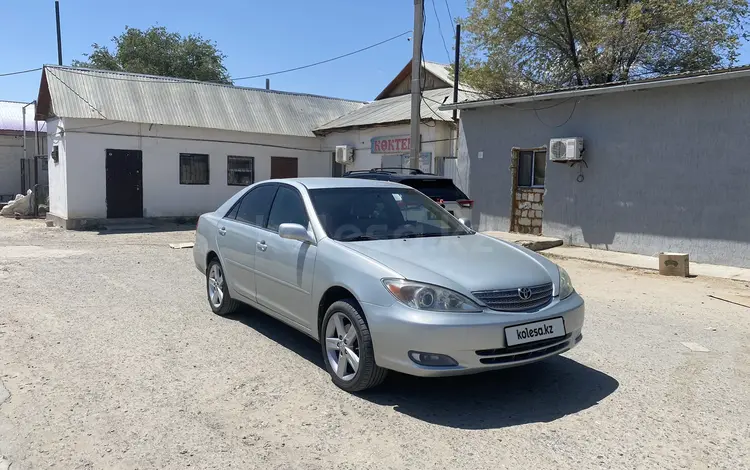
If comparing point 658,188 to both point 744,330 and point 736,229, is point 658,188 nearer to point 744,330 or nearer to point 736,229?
point 736,229

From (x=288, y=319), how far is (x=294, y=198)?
1078 millimetres

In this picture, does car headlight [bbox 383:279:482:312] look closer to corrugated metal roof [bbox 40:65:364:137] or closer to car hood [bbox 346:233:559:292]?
car hood [bbox 346:233:559:292]

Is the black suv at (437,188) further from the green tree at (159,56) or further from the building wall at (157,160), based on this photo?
the green tree at (159,56)

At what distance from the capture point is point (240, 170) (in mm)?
Answer: 20047

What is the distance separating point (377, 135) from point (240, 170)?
5.01m

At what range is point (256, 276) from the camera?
17.2 ft

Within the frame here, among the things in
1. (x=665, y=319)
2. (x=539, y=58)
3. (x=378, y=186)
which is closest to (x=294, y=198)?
(x=378, y=186)

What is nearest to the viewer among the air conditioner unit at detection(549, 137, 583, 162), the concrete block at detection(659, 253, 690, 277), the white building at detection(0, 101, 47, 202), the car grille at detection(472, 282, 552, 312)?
the car grille at detection(472, 282, 552, 312)

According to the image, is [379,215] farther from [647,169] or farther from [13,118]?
[13,118]

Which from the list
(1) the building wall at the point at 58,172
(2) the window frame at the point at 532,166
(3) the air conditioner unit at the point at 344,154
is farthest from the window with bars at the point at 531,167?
(1) the building wall at the point at 58,172

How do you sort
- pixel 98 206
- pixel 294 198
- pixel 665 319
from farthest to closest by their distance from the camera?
pixel 98 206 < pixel 665 319 < pixel 294 198

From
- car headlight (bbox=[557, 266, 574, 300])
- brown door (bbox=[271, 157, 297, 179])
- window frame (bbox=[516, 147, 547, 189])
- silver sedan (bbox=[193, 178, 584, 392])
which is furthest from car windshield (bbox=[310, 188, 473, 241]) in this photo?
brown door (bbox=[271, 157, 297, 179])

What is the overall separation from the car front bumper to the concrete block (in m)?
6.41

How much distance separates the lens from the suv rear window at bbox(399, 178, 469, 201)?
34.0 feet
